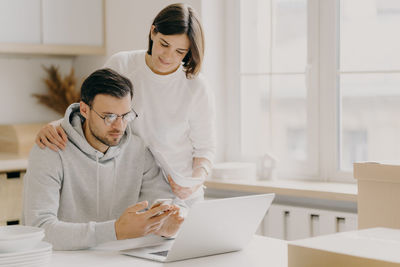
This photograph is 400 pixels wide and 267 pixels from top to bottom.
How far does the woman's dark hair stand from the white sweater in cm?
13

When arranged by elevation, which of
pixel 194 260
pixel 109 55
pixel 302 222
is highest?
pixel 109 55

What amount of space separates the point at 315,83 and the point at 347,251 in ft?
6.78

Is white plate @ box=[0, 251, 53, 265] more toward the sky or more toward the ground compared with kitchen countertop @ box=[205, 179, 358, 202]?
more toward the sky

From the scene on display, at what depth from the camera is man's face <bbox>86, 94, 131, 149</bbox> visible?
79.2 inches

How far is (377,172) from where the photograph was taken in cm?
180

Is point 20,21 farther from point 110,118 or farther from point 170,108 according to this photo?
point 110,118

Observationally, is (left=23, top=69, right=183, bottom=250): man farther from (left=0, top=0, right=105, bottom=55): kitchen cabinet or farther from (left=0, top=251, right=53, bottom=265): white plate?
(left=0, top=0, right=105, bottom=55): kitchen cabinet

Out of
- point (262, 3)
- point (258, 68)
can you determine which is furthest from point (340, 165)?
point (262, 3)

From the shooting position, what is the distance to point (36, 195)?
1.92 meters

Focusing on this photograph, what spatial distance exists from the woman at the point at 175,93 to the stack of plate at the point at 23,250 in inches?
26.5

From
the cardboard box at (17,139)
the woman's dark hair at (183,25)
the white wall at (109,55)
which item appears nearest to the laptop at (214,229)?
the woman's dark hair at (183,25)

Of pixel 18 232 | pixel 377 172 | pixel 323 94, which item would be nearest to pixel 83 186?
pixel 18 232

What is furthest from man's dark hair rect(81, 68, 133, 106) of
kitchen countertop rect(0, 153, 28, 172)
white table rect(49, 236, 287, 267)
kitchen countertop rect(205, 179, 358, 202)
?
kitchen countertop rect(0, 153, 28, 172)

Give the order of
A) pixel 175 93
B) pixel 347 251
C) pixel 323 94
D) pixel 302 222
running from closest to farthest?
pixel 347 251
pixel 175 93
pixel 302 222
pixel 323 94
